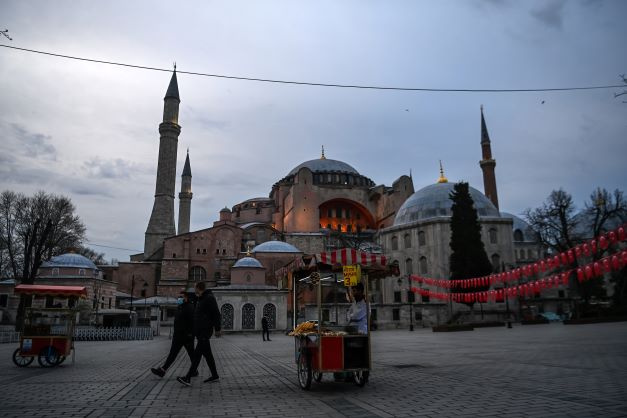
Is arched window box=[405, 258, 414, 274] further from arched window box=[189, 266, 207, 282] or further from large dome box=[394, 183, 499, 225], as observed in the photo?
arched window box=[189, 266, 207, 282]

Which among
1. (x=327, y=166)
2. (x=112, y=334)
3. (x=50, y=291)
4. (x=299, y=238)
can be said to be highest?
(x=327, y=166)

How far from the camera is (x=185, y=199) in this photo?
62.1 meters

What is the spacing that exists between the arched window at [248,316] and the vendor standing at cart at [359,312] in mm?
24020

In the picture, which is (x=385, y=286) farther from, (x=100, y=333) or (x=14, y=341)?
(x=14, y=341)

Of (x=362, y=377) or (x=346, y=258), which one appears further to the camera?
(x=346, y=258)

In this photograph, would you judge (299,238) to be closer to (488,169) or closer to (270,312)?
(270,312)

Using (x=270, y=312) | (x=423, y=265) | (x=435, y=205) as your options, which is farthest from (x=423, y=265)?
(x=270, y=312)

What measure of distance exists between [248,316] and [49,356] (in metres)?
20.9

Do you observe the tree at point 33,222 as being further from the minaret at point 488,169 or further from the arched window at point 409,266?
the minaret at point 488,169

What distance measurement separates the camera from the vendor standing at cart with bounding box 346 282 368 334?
694 cm

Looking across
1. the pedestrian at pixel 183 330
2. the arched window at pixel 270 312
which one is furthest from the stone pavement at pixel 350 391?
the arched window at pixel 270 312

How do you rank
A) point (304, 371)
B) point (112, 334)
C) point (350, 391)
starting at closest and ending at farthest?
point (350, 391) → point (304, 371) → point (112, 334)

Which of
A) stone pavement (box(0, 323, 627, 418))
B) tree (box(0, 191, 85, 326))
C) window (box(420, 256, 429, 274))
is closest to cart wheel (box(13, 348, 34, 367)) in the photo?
stone pavement (box(0, 323, 627, 418))

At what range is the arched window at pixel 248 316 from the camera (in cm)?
3003
